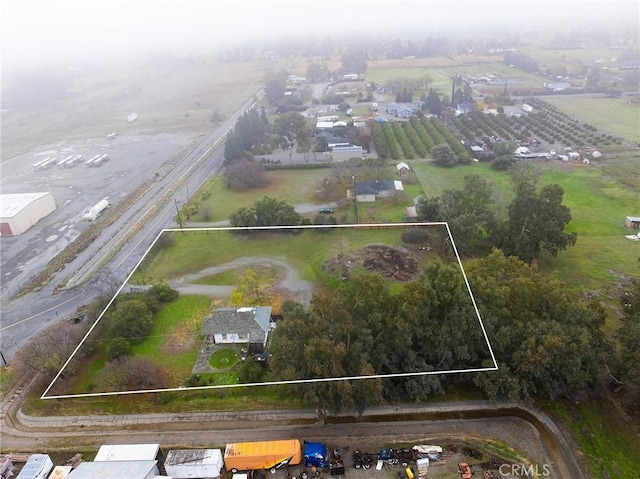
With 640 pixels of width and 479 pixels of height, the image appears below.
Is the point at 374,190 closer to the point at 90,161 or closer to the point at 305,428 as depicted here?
the point at 305,428

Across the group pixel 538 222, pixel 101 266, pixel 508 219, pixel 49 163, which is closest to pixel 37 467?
pixel 101 266

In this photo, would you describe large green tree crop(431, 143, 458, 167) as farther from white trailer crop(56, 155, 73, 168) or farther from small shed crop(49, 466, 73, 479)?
white trailer crop(56, 155, 73, 168)

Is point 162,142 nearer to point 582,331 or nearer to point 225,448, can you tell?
point 225,448

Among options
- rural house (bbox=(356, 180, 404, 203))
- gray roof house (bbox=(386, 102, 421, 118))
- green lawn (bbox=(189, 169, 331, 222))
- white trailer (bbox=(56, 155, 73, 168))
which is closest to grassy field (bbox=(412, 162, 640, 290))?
rural house (bbox=(356, 180, 404, 203))

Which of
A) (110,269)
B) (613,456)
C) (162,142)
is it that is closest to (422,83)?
(162,142)

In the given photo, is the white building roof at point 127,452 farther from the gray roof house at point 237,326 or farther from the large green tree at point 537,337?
the large green tree at point 537,337

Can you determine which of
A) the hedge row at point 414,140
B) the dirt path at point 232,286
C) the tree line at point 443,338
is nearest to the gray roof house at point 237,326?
the tree line at point 443,338
